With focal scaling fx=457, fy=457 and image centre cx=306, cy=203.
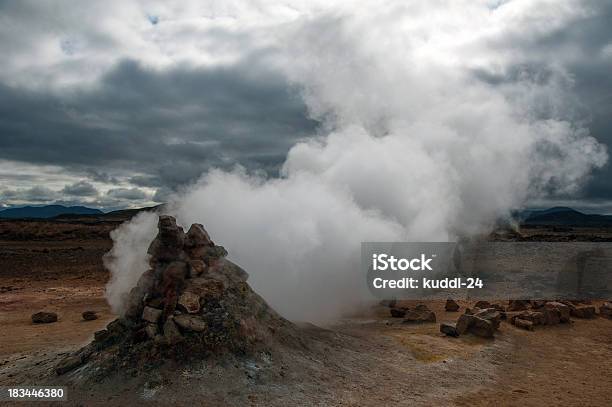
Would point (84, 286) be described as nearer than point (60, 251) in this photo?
Yes

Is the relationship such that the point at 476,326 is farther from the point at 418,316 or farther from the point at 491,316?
the point at 418,316

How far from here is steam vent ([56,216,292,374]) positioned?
314 inches

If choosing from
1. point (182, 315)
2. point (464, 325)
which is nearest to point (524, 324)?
point (464, 325)

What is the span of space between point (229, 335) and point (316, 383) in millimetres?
1790

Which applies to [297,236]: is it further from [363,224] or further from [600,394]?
[600,394]

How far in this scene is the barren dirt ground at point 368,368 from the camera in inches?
295

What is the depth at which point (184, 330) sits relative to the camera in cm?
809

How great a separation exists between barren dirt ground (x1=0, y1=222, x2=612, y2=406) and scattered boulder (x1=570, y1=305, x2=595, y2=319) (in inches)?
13.7

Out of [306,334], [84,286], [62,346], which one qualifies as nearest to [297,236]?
[306,334]

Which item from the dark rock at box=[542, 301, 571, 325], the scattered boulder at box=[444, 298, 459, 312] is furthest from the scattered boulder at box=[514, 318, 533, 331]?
the scattered boulder at box=[444, 298, 459, 312]

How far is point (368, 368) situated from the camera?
9.31m

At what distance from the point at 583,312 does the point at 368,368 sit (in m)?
9.83

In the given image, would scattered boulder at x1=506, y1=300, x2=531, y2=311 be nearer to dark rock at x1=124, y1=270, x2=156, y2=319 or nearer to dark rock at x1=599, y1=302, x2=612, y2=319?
dark rock at x1=599, y1=302, x2=612, y2=319

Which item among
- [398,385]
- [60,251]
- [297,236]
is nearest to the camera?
[398,385]
